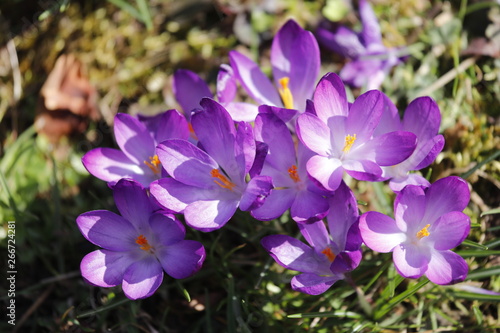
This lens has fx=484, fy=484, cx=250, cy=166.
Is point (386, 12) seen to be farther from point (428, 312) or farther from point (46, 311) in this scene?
point (46, 311)

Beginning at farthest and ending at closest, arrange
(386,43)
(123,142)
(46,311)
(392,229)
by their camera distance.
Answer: (386,43), (46,311), (123,142), (392,229)

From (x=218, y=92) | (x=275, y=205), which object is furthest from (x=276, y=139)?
(x=218, y=92)

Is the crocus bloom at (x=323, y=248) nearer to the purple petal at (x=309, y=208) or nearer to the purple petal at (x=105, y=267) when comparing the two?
the purple petal at (x=309, y=208)

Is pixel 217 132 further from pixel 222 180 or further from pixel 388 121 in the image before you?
pixel 388 121

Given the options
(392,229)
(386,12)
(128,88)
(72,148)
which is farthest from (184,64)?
(392,229)

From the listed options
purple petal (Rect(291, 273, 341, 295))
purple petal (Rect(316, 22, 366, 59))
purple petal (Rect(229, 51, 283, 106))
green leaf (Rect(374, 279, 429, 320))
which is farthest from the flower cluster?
purple petal (Rect(316, 22, 366, 59))

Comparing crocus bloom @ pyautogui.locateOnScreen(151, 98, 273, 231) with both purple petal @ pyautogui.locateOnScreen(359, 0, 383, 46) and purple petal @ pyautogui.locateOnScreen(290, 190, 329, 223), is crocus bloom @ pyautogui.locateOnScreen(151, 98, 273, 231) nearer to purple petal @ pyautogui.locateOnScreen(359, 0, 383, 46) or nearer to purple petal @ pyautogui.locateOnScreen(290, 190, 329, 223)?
purple petal @ pyautogui.locateOnScreen(290, 190, 329, 223)

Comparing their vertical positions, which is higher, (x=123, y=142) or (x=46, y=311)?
(x=123, y=142)
